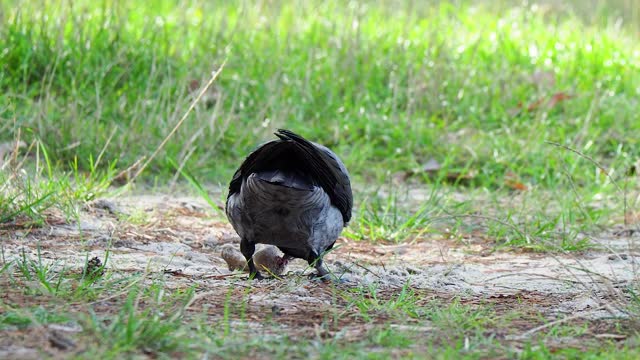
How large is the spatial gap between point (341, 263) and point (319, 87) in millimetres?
3515

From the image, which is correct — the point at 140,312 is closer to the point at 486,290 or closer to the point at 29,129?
the point at 486,290

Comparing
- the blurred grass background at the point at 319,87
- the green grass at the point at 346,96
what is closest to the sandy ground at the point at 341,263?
the green grass at the point at 346,96

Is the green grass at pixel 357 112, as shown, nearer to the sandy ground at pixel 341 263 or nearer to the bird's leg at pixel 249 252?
the sandy ground at pixel 341 263

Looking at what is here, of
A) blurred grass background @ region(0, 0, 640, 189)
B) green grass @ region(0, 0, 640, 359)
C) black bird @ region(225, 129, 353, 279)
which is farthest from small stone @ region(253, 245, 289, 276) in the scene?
blurred grass background @ region(0, 0, 640, 189)

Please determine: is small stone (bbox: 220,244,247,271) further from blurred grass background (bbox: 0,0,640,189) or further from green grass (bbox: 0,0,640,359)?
blurred grass background (bbox: 0,0,640,189)

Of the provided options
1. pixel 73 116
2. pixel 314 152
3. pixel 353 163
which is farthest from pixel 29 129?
pixel 314 152

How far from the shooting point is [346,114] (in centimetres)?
795

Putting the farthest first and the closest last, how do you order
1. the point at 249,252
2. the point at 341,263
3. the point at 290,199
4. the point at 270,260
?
the point at 341,263, the point at 270,260, the point at 249,252, the point at 290,199

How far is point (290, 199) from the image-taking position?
160 inches

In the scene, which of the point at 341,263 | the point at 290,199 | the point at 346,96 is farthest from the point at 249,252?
the point at 346,96

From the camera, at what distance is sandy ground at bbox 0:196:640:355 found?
12.9 feet

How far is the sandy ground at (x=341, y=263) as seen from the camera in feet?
12.9

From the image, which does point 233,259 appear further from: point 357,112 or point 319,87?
point 319,87

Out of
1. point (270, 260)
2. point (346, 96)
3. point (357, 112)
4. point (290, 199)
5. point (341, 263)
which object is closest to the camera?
point (290, 199)
